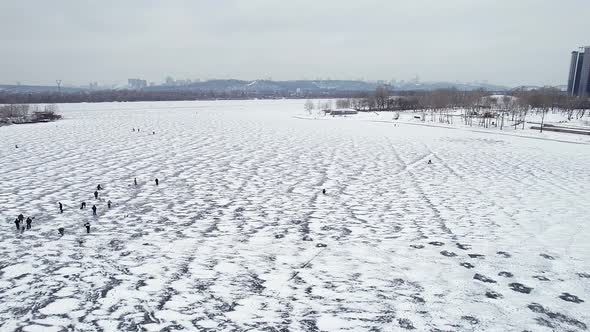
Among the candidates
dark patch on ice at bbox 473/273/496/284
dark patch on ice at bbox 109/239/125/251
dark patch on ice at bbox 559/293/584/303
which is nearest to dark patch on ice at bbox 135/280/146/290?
dark patch on ice at bbox 109/239/125/251

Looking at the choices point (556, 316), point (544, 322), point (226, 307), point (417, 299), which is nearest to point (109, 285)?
point (226, 307)

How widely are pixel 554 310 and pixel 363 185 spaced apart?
9.68 meters

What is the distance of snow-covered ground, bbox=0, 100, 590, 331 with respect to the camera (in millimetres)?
6320

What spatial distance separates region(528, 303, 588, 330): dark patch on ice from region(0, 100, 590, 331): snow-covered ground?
1.4 inches

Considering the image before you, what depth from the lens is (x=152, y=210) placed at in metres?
12.0

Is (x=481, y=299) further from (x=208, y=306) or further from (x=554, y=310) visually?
(x=208, y=306)

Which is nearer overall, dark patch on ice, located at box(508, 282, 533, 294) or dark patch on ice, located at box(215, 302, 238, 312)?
dark patch on ice, located at box(215, 302, 238, 312)

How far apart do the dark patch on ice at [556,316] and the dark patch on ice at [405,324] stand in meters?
2.26

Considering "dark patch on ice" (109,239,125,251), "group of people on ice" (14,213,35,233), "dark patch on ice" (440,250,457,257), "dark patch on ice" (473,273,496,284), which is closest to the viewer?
"dark patch on ice" (473,273,496,284)

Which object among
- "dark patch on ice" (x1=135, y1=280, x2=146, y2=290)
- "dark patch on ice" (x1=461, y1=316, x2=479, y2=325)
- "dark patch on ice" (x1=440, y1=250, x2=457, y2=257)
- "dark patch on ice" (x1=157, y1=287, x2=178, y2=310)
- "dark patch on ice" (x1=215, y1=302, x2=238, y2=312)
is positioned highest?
"dark patch on ice" (x1=135, y1=280, x2=146, y2=290)

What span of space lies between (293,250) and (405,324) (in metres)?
3.48

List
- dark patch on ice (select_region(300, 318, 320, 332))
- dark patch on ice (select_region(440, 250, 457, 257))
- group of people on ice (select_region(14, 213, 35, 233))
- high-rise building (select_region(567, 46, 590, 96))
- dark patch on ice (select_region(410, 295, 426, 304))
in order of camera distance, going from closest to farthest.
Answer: dark patch on ice (select_region(300, 318, 320, 332)), dark patch on ice (select_region(410, 295, 426, 304)), dark patch on ice (select_region(440, 250, 457, 257)), group of people on ice (select_region(14, 213, 35, 233)), high-rise building (select_region(567, 46, 590, 96))

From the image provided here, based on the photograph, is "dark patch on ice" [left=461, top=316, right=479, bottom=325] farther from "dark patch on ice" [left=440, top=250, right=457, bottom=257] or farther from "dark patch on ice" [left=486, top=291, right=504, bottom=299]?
"dark patch on ice" [left=440, top=250, right=457, bottom=257]

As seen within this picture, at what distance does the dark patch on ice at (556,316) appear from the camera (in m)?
6.08
